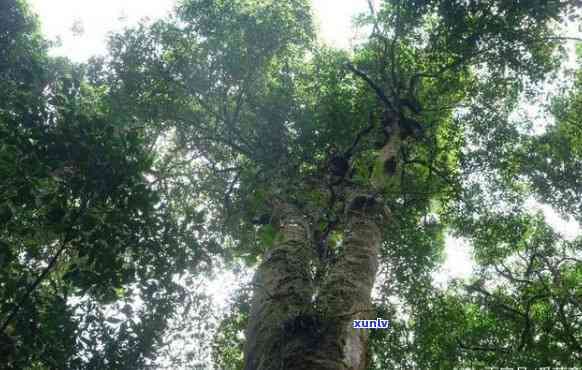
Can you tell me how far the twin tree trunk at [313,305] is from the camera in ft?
13.6

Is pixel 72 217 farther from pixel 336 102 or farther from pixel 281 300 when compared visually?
pixel 336 102

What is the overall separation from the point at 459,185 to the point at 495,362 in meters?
3.88

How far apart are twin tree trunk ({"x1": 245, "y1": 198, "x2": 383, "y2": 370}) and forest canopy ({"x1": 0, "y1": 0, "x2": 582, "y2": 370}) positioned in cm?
4

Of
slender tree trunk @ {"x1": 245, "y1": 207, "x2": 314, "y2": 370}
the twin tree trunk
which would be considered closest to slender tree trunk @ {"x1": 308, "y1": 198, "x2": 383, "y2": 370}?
the twin tree trunk

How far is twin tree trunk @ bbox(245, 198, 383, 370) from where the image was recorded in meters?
4.16

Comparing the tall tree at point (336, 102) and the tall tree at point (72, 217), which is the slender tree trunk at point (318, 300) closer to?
the tall tree at point (336, 102)

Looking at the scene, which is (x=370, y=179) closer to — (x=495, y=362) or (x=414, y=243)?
(x=414, y=243)

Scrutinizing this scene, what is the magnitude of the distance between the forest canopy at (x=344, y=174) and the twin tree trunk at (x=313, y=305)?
43 millimetres

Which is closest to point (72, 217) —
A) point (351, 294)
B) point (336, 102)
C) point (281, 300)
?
point (281, 300)

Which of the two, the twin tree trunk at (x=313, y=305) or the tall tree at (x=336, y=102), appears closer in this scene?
the twin tree trunk at (x=313, y=305)

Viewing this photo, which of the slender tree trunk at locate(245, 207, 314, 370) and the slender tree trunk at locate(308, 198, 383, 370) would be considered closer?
the slender tree trunk at locate(308, 198, 383, 370)

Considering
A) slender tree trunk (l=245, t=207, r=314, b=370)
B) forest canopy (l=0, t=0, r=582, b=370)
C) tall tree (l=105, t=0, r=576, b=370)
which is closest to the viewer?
slender tree trunk (l=245, t=207, r=314, b=370)

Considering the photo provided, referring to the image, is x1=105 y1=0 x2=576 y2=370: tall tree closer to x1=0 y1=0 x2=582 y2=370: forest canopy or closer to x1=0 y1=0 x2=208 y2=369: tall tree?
x1=0 y1=0 x2=582 y2=370: forest canopy

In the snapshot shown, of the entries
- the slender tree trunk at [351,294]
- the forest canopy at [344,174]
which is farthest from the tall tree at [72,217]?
the slender tree trunk at [351,294]
